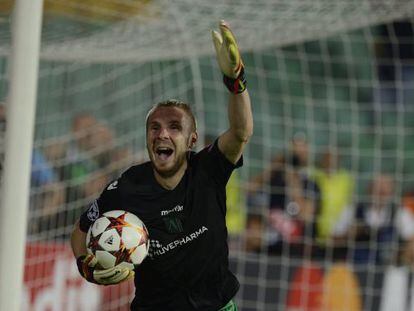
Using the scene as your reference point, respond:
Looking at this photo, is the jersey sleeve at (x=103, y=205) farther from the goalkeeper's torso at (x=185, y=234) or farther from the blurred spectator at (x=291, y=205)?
the blurred spectator at (x=291, y=205)

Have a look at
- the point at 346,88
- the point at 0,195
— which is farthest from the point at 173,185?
the point at 346,88

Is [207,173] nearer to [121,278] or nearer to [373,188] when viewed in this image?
[121,278]

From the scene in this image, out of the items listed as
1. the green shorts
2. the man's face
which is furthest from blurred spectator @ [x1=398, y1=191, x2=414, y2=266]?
the man's face

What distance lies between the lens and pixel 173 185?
4.15 meters

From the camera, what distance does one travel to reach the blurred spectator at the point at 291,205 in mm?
8445

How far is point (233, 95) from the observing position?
3.83 meters

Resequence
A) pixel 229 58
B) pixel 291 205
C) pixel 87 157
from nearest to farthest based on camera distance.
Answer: pixel 229 58, pixel 87 157, pixel 291 205

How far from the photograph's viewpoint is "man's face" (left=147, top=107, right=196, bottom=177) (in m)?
4.04

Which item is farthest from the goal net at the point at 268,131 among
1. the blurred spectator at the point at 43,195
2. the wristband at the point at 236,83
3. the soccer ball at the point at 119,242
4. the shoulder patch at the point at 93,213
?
the wristband at the point at 236,83

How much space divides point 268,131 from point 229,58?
568 cm

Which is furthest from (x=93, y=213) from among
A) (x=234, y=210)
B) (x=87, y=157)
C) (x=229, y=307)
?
(x=234, y=210)

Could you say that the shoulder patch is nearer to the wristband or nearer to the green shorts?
the green shorts

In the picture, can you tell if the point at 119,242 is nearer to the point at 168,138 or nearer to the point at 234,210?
the point at 168,138

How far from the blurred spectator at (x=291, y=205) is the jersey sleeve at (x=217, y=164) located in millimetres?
4316
